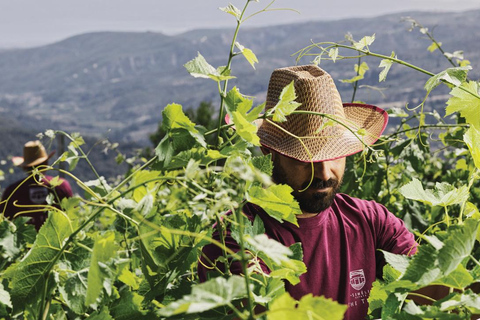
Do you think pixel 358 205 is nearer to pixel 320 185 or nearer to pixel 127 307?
pixel 320 185

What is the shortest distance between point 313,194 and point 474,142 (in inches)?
27.8

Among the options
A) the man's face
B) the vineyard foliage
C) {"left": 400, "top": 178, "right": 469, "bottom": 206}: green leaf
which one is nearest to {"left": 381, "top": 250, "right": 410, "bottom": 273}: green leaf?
the vineyard foliage

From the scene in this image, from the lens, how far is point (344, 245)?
1.71 meters

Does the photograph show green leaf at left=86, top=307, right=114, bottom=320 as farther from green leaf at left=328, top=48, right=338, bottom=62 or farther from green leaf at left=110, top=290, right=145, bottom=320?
green leaf at left=328, top=48, right=338, bottom=62

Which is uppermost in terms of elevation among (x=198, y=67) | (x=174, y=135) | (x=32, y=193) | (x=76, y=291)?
(x=198, y=67)

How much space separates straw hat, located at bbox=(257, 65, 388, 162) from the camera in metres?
1.51

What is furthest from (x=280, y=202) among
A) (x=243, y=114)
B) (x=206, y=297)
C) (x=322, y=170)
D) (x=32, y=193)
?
(x=32, y=193)

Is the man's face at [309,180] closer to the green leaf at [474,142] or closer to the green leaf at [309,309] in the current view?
the green leaf at [474,142]

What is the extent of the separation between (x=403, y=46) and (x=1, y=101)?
4150 inches

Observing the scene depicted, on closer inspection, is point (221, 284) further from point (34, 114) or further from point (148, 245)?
point (34, 114)

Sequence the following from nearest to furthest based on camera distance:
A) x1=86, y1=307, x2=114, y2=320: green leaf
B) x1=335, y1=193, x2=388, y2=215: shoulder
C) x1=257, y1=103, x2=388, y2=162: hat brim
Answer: x1=86, y1=307, x2=114, y2=320: green leaf, x1=257, y1=103, x2=388, y2=162: hat brim, x1=335, y1=193, x2=388, y2=215: shoulder

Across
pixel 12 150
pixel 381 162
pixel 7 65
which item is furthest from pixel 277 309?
pixel 7 65

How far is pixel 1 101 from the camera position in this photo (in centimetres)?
Result: 15150

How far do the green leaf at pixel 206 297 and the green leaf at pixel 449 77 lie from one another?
0.51m
